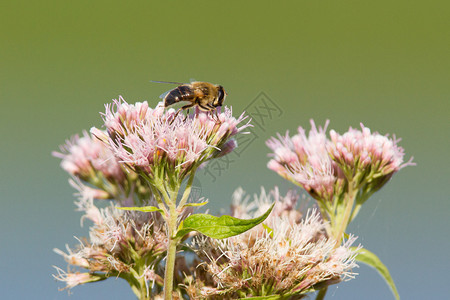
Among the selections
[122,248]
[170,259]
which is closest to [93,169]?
[122,248]

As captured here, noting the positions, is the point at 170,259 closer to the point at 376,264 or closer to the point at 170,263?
the point at 170,263

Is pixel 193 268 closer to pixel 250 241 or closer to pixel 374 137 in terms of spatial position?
pixel 250 241

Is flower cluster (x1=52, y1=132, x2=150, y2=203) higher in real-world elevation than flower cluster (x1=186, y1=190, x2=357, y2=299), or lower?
higher

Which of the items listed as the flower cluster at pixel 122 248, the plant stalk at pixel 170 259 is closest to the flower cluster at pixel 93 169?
the flower cluster at pixel 122 248

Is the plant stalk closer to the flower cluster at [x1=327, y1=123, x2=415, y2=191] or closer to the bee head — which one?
the bee head

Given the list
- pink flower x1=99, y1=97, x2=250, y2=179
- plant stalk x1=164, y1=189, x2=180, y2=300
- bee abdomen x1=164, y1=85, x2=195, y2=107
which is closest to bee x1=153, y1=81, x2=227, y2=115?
bee abdomen x1=164, y1=85, x2=195, y2=107

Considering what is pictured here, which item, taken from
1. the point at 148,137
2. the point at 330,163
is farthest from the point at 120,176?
the point at 330,163

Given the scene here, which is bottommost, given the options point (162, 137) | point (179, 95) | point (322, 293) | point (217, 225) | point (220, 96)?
point (322, 293)
